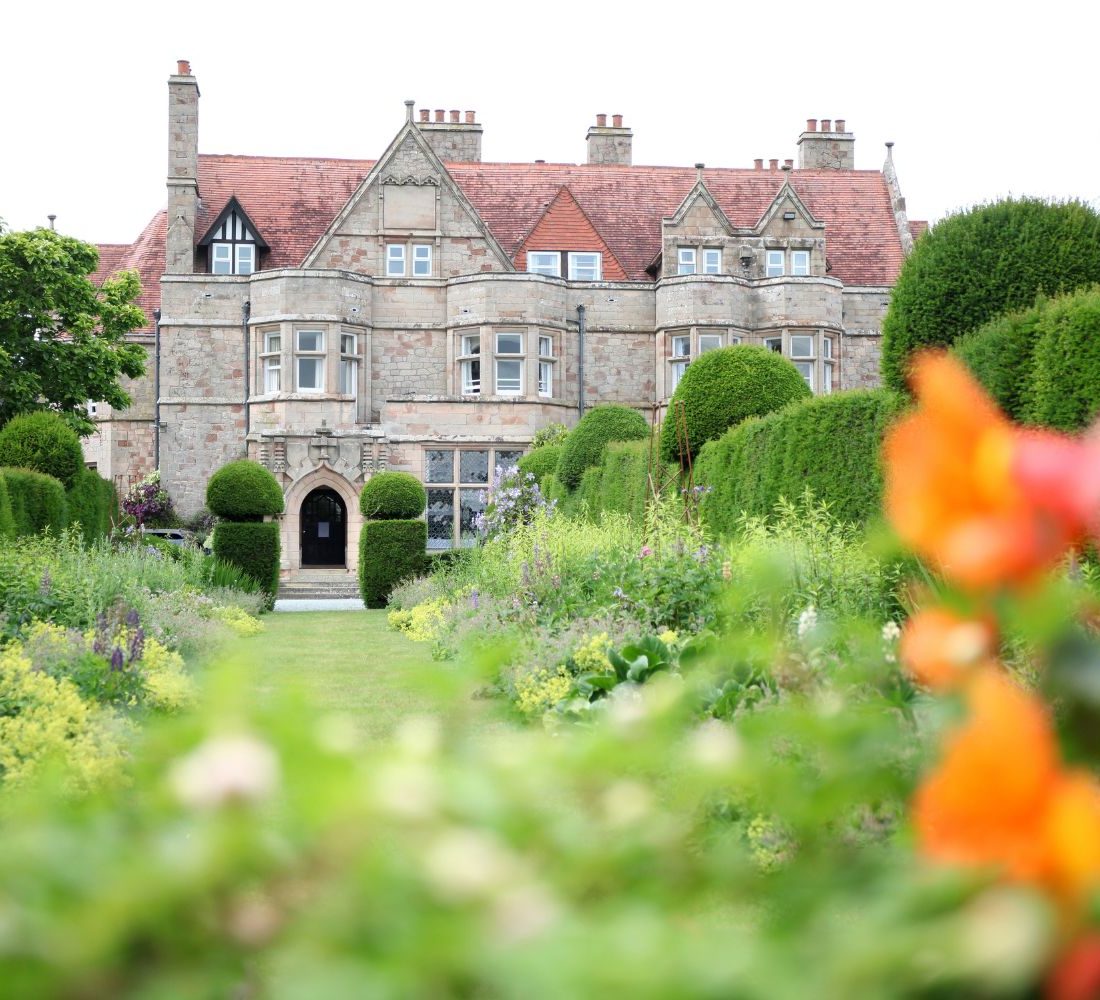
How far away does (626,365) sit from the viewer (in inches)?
1291

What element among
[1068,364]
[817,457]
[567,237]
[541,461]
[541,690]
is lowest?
[541,690]

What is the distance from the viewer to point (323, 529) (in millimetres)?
30719

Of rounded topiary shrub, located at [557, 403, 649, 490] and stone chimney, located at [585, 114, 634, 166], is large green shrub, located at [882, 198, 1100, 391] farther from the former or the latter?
stone chimney, located at [585, 114, 634, 166]

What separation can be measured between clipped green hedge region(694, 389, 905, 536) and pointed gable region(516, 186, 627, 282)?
20.5 meters

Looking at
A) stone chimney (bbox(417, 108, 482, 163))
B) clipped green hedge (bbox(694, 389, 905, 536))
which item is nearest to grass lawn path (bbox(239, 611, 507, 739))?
clipped green hedge (bbox(694, 389, 905, 536))

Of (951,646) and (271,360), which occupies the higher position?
(271,360)

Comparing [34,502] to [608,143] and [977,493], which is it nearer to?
[977,493]

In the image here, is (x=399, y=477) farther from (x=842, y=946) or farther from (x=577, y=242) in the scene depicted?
(x=842, y=946)

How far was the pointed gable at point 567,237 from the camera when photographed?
1313 inches

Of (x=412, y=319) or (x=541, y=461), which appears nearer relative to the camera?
(x=541, y=461)

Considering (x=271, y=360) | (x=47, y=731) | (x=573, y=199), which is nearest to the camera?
(x=47, y=731)

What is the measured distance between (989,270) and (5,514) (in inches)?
430

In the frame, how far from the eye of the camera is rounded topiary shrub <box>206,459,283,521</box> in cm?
2219

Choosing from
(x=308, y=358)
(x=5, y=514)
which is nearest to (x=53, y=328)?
(x=308, y=358)
